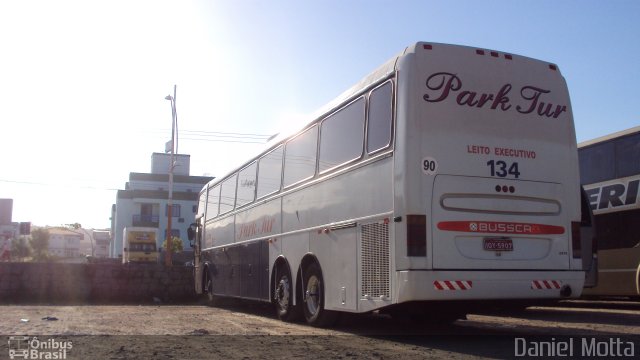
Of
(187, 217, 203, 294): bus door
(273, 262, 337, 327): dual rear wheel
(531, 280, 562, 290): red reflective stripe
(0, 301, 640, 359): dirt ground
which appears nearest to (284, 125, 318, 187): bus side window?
(273, 262, 337, 327): dual rear wheel

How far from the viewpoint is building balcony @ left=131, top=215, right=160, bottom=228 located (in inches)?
2847

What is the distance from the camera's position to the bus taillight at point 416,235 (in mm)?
7184

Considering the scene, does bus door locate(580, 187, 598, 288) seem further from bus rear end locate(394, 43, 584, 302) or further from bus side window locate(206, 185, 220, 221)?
bus side window locate(206, 185, 220, 221)

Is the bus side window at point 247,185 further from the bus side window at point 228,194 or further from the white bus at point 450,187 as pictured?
the white bus at point 450,187

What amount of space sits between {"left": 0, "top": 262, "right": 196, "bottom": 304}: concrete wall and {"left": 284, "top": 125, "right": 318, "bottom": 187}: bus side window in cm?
1108

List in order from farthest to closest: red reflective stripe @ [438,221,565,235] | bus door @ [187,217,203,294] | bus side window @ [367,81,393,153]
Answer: bus door @ [187,217,203,294]
bus side window @ [367,81,393,153]
red reflective stripe @ [438,221,565,235]

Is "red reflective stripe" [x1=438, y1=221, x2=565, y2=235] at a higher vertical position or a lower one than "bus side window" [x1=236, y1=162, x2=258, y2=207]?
lower

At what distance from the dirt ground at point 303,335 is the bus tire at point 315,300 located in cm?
18

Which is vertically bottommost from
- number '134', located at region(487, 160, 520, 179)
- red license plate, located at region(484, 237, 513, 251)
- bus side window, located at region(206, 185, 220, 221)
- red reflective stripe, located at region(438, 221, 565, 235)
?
red license plate, located at region(484, 237, 513, 251)

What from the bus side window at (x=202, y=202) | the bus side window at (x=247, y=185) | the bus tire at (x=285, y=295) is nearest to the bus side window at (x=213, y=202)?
the bus side window at (x=202, y=202)

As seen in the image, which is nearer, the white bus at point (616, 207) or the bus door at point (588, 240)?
the bus door at point (588, 240)

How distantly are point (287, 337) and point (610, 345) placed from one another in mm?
3961

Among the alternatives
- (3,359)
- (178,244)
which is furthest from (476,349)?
(178,244)

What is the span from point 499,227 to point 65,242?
5116 inches
